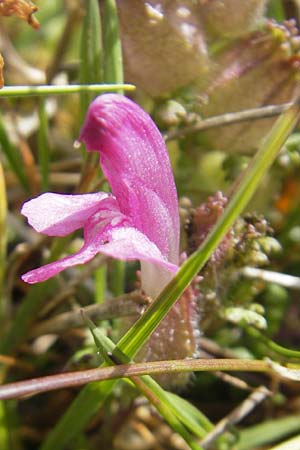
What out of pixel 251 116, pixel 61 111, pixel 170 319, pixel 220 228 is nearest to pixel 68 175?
pixel 61 111

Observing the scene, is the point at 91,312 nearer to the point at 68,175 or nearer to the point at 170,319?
the point at 170,319

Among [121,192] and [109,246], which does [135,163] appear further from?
[109,246]

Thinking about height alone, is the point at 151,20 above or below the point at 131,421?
above

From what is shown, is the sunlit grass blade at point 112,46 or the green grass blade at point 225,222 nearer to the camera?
the green grass blade at point 225,222

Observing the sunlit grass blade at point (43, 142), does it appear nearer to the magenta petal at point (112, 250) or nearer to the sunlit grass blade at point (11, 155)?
the sunlit grass blade at point (11, 155)

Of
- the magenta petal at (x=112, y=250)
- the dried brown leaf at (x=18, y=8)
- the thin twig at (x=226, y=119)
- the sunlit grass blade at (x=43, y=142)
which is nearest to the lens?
the magenta petal at (x=112, y=250)

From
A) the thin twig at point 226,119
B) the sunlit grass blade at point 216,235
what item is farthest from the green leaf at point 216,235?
the thin twig at point 226,119

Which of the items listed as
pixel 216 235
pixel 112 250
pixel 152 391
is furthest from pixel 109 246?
pixel 152 391
